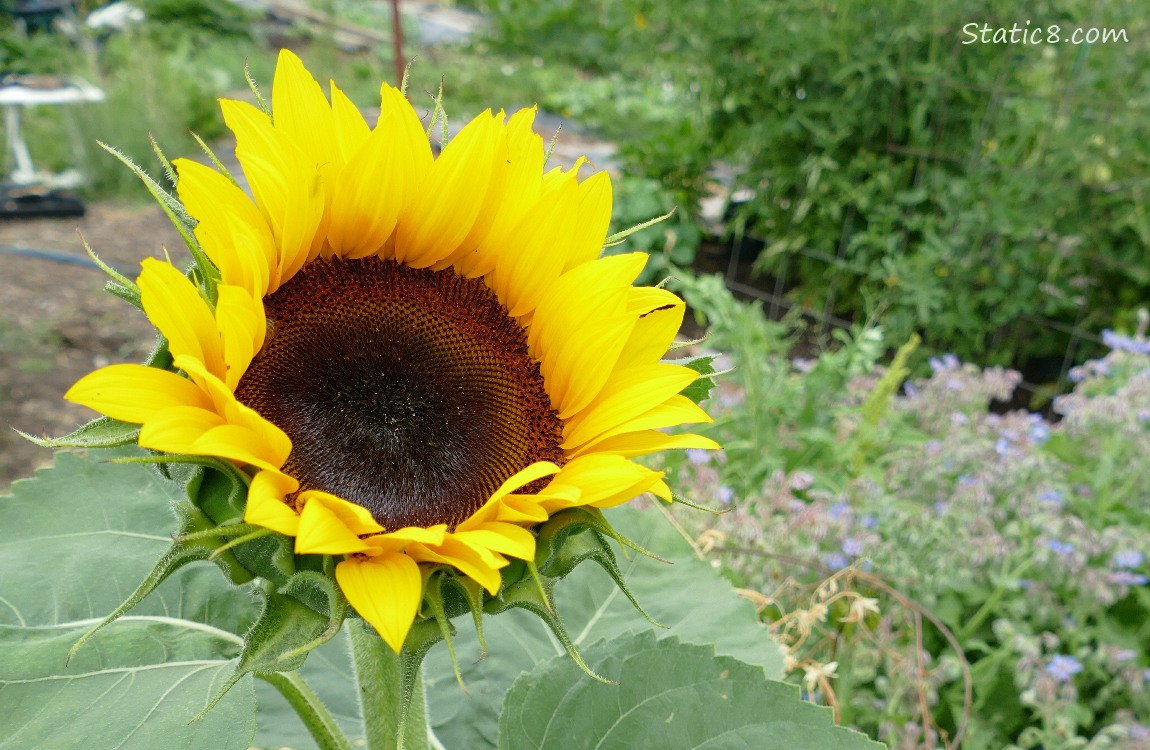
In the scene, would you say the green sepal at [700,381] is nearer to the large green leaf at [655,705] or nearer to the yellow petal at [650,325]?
the yellow petal at [650,325]

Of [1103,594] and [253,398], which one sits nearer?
[253,398]

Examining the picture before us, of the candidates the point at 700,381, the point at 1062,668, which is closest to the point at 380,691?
the point at 700,381

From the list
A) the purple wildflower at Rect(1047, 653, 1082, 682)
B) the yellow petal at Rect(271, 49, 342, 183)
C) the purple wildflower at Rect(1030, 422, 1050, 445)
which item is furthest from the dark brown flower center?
the purple wildflower at Rect(1030, 422, 1050, 445)

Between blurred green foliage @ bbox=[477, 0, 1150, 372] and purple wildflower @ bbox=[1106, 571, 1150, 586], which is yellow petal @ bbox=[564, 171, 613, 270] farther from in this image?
blurred green foliage @ bbox=[477, 0, 1150, 372]

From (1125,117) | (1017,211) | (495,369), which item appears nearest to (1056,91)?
(1125,117)

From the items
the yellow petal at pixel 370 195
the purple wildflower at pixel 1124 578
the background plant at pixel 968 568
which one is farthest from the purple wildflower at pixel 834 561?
the yellow petal at pixel 370 195

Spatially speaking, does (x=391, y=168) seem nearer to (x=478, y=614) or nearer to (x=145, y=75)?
(x=478, y=614)
